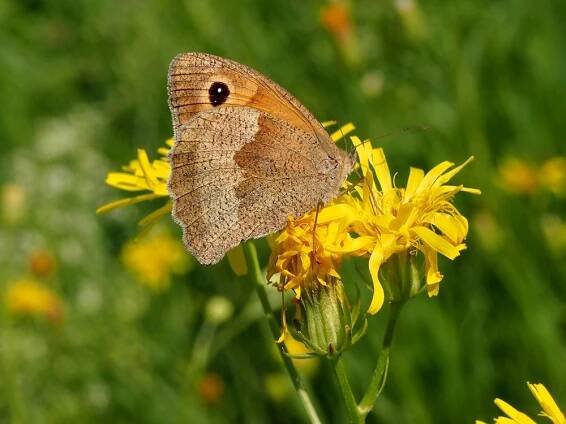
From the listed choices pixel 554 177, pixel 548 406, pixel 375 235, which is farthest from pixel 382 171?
pixel 554 177

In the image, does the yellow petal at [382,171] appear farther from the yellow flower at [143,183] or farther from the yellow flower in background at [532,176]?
the yellow flower in background at [532,176]

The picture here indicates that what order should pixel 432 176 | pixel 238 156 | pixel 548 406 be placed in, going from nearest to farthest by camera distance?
pixel 548 406, pixel 432 176, pixel 238 156

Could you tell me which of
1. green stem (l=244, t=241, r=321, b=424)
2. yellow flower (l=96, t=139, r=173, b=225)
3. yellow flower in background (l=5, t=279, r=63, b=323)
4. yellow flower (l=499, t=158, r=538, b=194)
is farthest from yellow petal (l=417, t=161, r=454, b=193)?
yellow flower in background (l=5, t=279, r=63, b=323)

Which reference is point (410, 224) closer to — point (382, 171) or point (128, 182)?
point (382, 171)

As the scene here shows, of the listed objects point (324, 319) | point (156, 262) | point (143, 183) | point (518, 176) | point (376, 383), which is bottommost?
point (376, 383)

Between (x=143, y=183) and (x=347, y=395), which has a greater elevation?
(x=143, y=183)

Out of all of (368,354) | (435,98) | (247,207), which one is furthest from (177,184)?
(435,98)

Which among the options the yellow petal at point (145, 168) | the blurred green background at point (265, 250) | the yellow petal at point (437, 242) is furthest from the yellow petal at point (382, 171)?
the blurred green background at point (265, 250)
